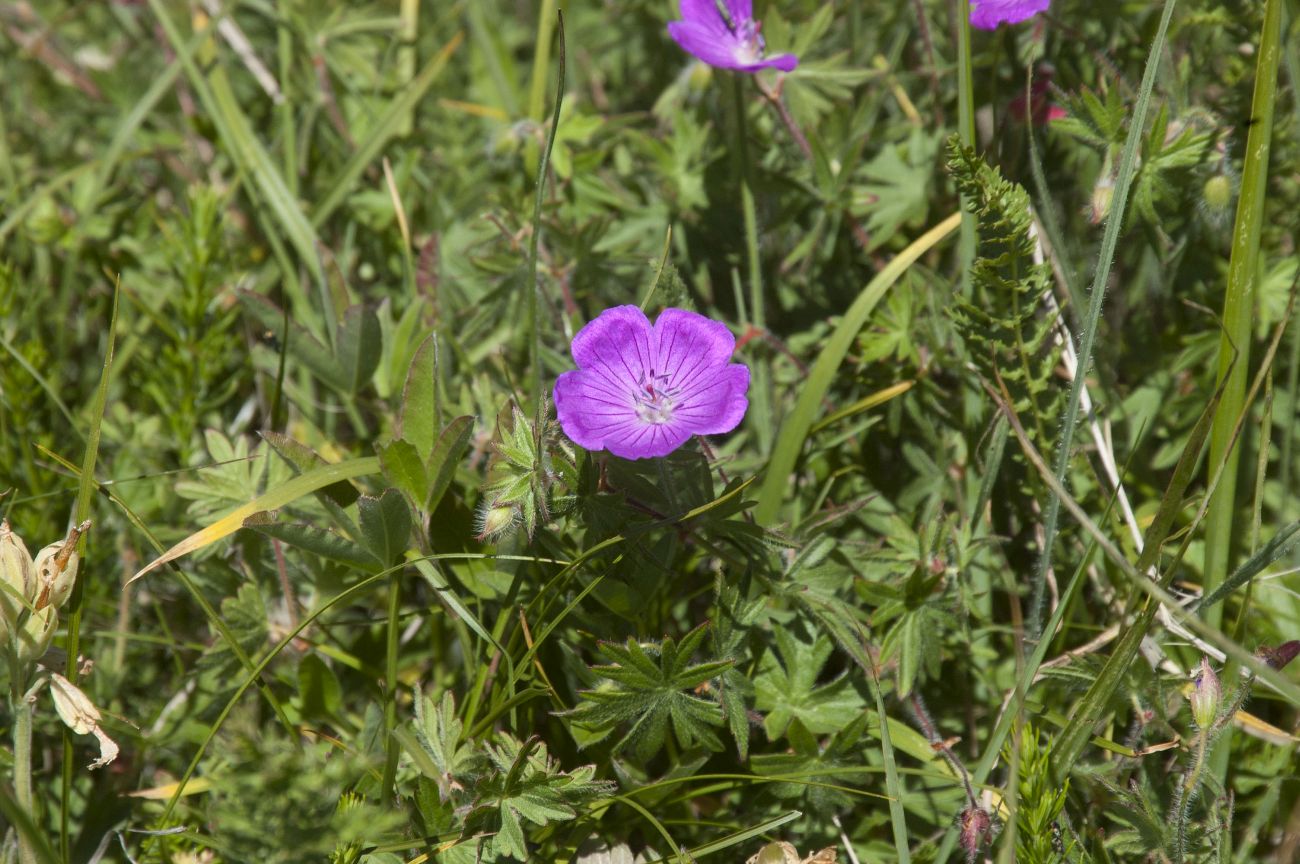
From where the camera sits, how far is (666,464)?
198cm

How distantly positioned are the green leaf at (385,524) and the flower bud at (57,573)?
1.49 feet

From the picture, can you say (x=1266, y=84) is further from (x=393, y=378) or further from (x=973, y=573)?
(x=393, y=378)

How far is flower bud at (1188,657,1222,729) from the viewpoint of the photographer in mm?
1782

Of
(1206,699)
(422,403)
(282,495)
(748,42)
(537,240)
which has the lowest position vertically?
(1206,699)

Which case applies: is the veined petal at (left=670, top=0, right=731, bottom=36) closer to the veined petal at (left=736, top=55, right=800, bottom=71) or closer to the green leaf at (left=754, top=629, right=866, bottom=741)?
the veined petal at (left=736, top=55, right=800, bottom=71)

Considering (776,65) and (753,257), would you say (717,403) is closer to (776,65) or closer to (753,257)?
(753,257)

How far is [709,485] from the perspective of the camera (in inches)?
79.0

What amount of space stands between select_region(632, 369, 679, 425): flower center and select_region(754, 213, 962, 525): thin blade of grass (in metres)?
0.28

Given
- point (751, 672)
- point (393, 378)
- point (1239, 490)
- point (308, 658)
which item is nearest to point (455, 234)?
point (393, 378)

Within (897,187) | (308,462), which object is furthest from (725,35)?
(308,462)

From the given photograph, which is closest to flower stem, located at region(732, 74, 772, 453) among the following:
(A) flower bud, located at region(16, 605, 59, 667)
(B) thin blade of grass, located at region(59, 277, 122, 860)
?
(B) thin blade of grass, located at region(59, 277, 122, 860)

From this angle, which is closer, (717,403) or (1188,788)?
(1188,788)

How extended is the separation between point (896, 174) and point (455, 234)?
1.19m

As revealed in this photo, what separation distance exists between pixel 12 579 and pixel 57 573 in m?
0.06
